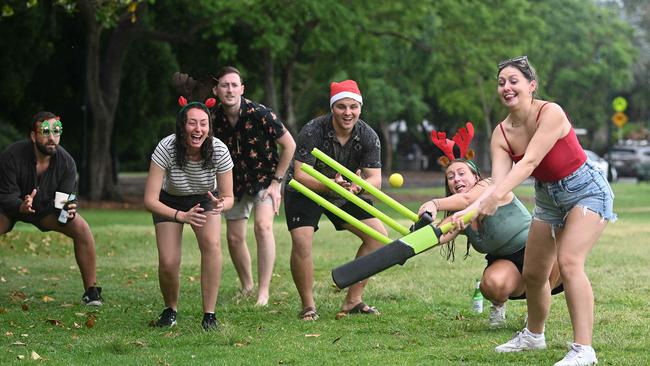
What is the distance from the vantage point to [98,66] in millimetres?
29969

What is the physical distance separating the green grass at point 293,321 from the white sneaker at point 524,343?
9 centimetres

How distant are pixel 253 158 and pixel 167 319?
195cm

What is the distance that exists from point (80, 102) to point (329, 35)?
7.07 metres

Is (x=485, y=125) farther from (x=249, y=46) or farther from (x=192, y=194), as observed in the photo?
(x=192, y=194)

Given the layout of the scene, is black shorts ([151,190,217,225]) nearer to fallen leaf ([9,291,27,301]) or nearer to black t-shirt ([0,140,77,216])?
black t-shirt ([0,140,77,216])

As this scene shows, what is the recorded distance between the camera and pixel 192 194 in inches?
360

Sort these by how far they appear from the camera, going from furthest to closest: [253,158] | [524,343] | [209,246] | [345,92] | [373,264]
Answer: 1. [253,158]
2. [345,92]
3. [209,246]
4. [524,343]
5. [373,264]

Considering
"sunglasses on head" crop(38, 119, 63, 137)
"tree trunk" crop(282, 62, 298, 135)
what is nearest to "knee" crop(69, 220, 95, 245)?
"sunglasses on head" crop(38, 119, 63, 137)

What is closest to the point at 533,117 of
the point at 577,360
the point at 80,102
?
the point at 577,360

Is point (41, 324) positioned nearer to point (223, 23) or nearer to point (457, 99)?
point (223, 23)

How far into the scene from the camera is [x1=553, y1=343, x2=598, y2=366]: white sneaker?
23.3ft

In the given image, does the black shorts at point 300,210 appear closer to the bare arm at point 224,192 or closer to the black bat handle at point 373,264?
the bare arm at point 224,192

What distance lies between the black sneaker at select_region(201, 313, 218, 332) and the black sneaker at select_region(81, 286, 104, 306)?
7.22 ft

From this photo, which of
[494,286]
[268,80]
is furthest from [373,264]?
[268,80]
